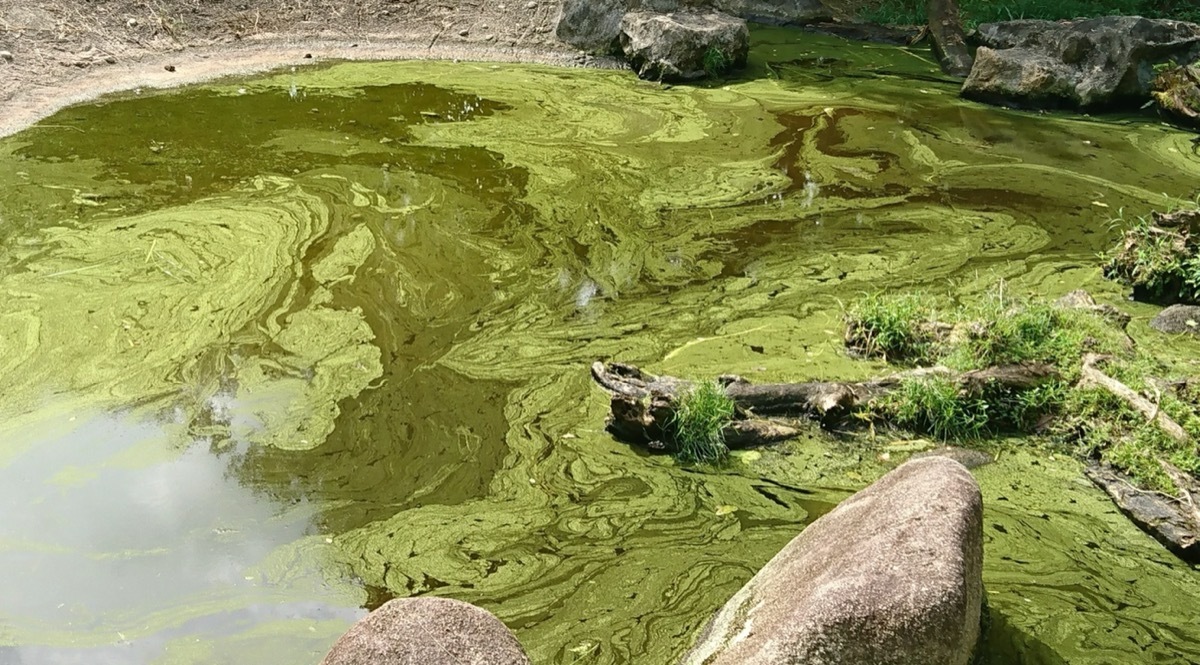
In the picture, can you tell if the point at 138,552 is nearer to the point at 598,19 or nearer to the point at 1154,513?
the point at 1154,513

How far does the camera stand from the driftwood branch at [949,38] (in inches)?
358

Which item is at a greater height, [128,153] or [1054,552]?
[128,153]

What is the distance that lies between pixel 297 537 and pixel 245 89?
552 centimetres

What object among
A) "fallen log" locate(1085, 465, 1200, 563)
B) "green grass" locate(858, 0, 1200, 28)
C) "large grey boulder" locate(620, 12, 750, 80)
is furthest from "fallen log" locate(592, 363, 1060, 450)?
"green grass" locate(858, 0, 1200, 28)

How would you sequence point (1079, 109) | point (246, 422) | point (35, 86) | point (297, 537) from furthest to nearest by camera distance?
point (1079, 109) → point (35, 86) → point (246, 422) → point (297, 537)

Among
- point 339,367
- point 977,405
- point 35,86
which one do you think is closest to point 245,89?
point 35,86

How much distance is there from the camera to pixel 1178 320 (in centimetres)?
450

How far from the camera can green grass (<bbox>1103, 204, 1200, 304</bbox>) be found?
15.4 feet

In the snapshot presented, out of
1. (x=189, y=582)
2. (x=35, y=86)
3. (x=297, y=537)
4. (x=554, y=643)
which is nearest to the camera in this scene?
(x=554, y=643)

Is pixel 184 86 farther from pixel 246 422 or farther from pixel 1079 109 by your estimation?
pixel 1079 109

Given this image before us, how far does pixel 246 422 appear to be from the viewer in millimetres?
3811

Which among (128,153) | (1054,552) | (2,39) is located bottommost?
(1054,552)

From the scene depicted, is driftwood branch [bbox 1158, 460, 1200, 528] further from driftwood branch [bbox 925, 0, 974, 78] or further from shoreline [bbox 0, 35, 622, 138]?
shoreline [bbox 0, 35, 622, 138]

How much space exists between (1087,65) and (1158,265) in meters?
4.01
